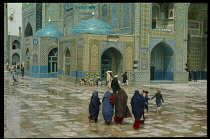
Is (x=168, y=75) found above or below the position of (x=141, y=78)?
above

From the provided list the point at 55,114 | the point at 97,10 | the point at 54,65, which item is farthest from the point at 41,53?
the point at 55,114

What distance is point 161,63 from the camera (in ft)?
70.9

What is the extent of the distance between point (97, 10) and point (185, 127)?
64.7 feet

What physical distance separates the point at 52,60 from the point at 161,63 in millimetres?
9845

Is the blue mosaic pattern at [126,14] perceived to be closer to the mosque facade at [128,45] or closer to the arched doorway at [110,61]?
the mosque facade at [128,45]

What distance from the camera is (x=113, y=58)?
65.1ft

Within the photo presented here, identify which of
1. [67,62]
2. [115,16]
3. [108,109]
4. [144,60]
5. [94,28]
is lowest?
[108,109]

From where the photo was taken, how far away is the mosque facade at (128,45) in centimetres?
1850

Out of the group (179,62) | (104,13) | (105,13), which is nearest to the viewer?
(179,62)

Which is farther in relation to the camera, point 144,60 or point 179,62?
point 179,62

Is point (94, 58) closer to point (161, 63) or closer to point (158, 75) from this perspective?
point (158, 75)

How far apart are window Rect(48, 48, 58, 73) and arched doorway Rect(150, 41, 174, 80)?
29.2ft

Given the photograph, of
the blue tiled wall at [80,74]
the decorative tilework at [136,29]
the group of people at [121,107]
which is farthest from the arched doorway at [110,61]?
the group of people at [121,107]

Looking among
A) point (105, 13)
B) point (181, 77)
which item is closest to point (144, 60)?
point (181, 77)
